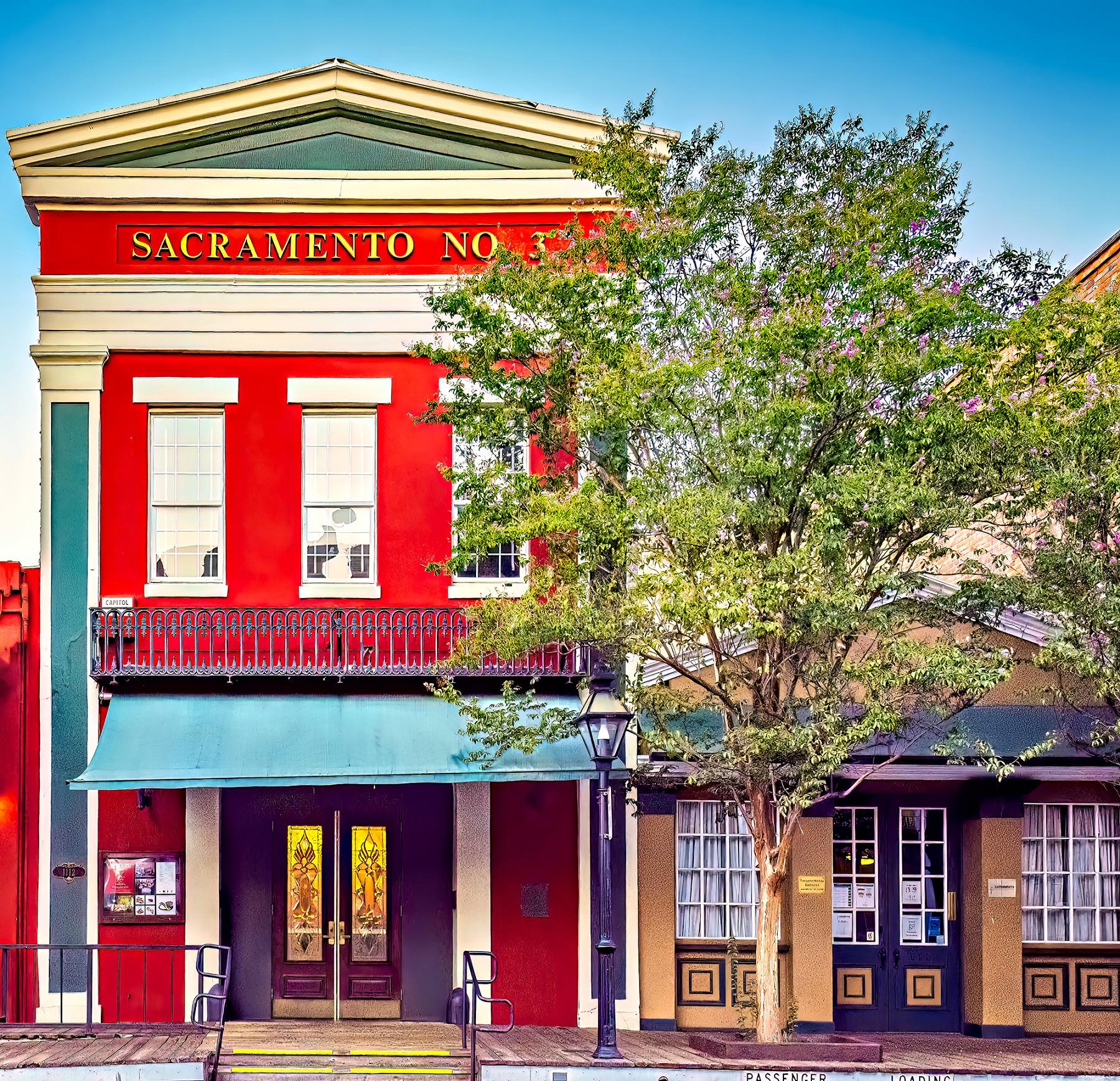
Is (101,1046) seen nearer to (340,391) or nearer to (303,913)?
(303,913)

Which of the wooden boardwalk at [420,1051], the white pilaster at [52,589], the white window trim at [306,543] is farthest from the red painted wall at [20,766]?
the white window trim at [306,543]

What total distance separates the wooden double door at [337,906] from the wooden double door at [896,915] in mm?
4894

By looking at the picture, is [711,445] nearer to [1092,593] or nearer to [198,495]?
[1092,593]

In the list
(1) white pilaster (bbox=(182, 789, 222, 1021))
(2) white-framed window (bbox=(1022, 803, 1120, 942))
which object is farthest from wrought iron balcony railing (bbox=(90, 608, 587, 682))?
(2) white-framed window (bbox=(1022, 803, 1120, 942))

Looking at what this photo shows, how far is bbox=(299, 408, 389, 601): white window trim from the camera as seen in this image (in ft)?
54.3

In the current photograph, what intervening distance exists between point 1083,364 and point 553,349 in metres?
4.84

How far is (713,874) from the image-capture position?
16609mm

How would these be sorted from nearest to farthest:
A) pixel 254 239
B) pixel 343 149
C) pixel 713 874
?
pixel 713 874 → pixel 254 239 → pixel 343 149

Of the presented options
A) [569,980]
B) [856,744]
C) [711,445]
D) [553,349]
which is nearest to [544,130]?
[553,349]

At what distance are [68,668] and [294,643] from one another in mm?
2414

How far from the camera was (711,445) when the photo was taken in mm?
13656

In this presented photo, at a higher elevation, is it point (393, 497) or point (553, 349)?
point (553, 349)

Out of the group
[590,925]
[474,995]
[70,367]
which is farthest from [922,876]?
[70,367]

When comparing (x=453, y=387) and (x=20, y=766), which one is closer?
(x=20, y=766)
